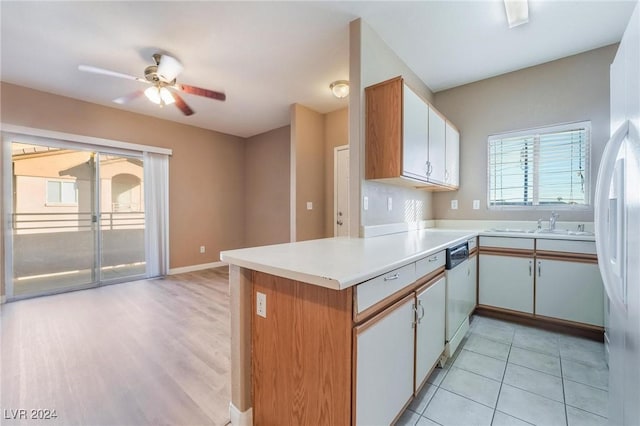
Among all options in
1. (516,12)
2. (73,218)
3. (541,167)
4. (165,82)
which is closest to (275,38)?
(165,82)

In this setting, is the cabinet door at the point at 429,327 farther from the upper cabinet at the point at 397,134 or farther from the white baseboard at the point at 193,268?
the white baseboard at the point at 193,268

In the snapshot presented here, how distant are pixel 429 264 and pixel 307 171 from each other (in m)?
2.59

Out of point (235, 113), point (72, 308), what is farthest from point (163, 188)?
point (72, 308)

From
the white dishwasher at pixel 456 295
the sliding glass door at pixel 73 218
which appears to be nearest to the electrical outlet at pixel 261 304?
the white dishwasher at pixel 456 295

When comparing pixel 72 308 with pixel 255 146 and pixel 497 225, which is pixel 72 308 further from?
pixel 497 225

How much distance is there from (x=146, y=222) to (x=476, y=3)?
487 cm

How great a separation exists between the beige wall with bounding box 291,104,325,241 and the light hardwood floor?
1.46m

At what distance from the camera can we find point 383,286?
3.67 feet

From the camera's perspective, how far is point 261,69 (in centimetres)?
286

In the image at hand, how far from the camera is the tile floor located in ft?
4.66

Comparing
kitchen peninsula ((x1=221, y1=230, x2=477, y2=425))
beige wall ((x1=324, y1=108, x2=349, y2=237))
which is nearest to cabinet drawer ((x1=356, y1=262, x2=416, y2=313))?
kitchen peninsula ((x1=221, y1=230, x2=477, y2=425))

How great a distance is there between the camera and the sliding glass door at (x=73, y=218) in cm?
330

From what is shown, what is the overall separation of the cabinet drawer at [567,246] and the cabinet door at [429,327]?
1346mm

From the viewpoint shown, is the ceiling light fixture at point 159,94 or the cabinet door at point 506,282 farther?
the ceiling light fixture at point 159,94
